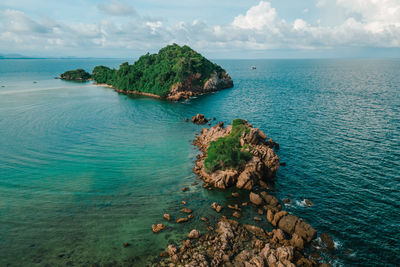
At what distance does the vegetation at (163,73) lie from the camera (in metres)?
122

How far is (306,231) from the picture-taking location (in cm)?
2673

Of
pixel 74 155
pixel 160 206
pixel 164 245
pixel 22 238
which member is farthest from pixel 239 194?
pixel 74 155

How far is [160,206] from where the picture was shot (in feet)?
111

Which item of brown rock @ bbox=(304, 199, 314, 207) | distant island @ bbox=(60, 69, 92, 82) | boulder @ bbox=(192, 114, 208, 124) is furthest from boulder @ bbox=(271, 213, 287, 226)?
distant island @ bbox=(60, 69, 92, 82)

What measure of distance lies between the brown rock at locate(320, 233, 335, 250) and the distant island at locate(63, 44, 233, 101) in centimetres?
9321

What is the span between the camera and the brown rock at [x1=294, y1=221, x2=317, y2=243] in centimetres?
2648

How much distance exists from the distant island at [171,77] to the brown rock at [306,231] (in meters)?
91.9

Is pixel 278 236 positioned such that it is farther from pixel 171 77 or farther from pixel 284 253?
pixel 171 77

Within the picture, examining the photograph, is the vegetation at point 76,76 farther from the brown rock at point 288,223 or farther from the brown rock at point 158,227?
the brown rock at point 288,223

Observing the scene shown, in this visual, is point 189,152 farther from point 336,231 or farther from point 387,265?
point 387,265

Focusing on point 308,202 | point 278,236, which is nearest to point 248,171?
point 308,202

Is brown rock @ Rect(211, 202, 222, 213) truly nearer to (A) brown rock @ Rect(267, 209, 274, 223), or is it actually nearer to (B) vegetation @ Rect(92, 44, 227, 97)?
(A) brown rock @ Rect(267, 209, 274, 223)

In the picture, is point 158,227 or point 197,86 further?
point 197,86

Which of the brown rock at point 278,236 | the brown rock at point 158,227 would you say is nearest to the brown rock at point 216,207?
the brown rock at point 158,227
